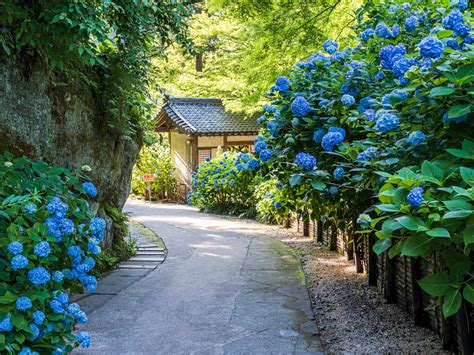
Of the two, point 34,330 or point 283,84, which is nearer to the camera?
point 34,330

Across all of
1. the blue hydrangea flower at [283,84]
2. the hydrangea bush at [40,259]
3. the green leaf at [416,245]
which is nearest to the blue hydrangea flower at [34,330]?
the hydrangea bush at [40,259]

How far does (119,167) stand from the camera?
6855 mm

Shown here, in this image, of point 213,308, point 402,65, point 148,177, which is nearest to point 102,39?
point 402,65

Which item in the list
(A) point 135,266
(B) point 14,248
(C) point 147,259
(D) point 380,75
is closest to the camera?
(B) point 14,248

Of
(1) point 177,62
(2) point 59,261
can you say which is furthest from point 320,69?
(1) point 177,62

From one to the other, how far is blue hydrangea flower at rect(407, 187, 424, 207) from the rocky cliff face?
12.2ft

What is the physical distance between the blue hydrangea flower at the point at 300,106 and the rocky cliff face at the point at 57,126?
8.09 feet

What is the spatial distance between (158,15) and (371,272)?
12.0 feet

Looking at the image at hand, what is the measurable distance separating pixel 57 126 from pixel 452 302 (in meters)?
4.31

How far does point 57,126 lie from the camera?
17.1ft

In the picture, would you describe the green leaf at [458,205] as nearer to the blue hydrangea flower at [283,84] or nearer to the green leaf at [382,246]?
the green leaf at [382,246]

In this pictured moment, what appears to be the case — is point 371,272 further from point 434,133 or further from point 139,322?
point 434,133

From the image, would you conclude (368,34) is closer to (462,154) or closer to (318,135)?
(318,135)

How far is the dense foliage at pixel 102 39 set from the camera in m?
3.91
